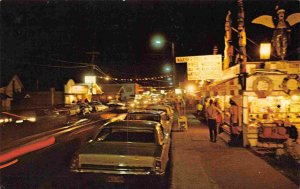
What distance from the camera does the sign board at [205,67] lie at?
17188 mm

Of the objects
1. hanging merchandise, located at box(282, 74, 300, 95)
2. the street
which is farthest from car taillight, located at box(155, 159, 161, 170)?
hanging merchandise, located at box(282, 74, 300, 95)

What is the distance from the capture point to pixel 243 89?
43.7 ft

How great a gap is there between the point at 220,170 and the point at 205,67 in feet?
29.7

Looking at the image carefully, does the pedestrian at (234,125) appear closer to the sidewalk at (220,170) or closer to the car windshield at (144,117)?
the sidewalk at (220,170)

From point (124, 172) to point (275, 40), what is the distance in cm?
1059

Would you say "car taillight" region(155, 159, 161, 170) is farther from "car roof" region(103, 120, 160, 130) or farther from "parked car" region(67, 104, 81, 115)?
"parked car" region(67, 104, 81, 115)

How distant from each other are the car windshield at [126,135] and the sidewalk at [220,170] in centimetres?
122

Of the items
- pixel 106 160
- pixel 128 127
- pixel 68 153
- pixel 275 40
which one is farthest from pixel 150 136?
pixel 275 40

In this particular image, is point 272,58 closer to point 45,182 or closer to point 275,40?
point 275,40

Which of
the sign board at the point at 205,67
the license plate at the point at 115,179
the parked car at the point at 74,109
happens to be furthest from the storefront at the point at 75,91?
the license plate at the point at 115,179

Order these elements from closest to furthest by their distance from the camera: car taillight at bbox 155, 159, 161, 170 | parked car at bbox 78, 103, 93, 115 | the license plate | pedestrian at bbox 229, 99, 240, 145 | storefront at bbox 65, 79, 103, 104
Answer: the license plate
car taillight at bbox 155, 159, 161, 170
pedestrian at bbox 229, 99, 240, 145
parked car at bbox 78, 103, 93, 115
storefront at bbox 65, 79, 103, 104

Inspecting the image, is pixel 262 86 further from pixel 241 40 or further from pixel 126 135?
pixel 126 135

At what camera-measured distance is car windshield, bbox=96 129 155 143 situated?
767 centimetres

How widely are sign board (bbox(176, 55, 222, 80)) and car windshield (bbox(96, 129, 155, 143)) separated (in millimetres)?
10031
